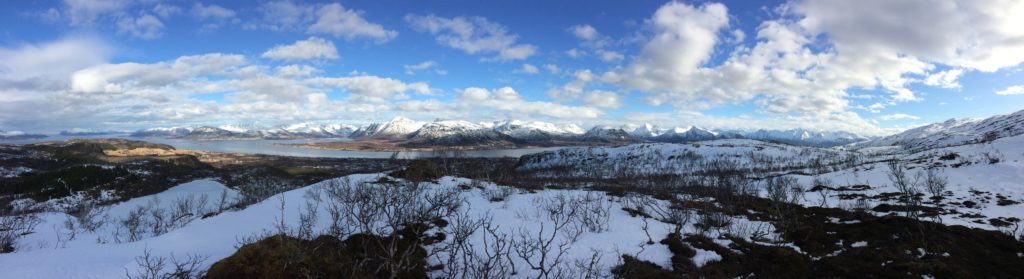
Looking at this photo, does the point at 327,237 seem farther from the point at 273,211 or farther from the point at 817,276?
the point at 817,276

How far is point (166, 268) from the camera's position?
41.5ft

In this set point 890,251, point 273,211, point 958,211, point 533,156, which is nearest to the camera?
point 890,251

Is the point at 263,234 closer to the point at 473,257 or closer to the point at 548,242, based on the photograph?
the point at 473,257

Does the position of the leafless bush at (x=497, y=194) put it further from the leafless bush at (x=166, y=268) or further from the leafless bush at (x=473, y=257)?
the leafless bush at (x=166, y=268)

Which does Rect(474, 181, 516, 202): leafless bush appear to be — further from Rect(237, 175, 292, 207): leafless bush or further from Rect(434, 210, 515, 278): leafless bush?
Rect(237, 175, 292, 207): leafless bush

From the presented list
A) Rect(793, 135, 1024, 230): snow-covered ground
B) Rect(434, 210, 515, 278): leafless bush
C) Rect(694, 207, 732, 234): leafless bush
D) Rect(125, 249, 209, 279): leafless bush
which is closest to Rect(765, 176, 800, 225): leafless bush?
Rect(694, 207, 732, 234): leafless bush

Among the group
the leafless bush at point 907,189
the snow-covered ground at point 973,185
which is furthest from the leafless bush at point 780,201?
the leafless bush at point 907,189

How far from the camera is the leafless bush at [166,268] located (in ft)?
36.8

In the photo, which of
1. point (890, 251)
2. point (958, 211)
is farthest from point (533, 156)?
point (890, 251)

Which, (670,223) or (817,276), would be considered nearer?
(817,276)

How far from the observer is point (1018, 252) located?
1578 centimetres

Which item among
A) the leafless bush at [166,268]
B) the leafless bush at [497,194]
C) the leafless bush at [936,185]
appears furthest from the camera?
the leafless bush at [497,194]

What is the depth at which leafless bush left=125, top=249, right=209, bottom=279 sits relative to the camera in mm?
11203

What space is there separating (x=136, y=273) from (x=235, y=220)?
39.9 ft
